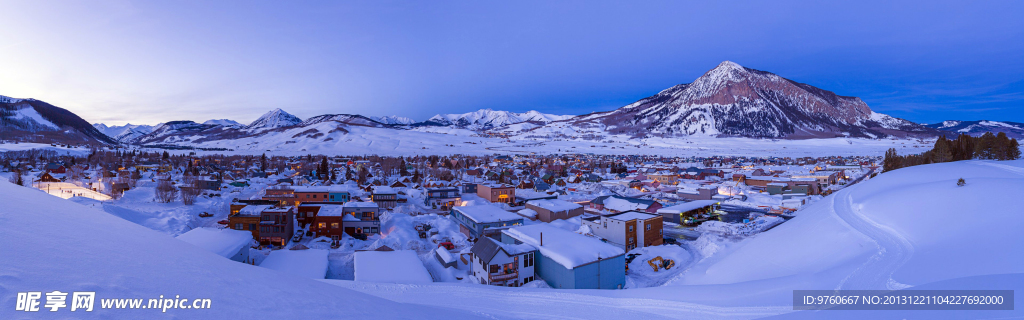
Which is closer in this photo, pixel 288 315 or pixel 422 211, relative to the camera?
pixel 288 315

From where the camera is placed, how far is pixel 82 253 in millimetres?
2113

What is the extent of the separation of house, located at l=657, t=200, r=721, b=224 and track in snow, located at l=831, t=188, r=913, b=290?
9444 mm

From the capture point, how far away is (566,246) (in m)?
11.1

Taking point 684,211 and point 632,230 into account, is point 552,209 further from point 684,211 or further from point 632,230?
point 684,211

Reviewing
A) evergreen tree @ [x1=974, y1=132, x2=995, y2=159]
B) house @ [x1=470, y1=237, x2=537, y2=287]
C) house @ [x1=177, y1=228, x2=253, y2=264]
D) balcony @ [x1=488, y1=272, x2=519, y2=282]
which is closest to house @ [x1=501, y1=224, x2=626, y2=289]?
house @ [x1=470, y1=237, x2=537, y2=287]

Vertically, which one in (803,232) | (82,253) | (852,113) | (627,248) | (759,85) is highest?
(759,85)

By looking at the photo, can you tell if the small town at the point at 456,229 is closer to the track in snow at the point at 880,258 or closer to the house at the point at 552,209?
the house at the point at 552,209

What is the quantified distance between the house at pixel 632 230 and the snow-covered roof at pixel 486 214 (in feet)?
13.7

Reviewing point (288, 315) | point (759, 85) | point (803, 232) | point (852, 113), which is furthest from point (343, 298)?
point (852, 113)

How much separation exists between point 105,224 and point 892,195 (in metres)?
15.9

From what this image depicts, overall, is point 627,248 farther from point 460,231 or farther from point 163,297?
point 163,297

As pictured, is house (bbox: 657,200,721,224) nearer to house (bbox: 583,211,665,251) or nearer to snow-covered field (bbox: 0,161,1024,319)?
house (bbox: 583,211,665,251)

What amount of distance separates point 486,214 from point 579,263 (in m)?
7.86

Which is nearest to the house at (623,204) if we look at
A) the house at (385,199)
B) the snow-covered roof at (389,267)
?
the house at (385,199)
